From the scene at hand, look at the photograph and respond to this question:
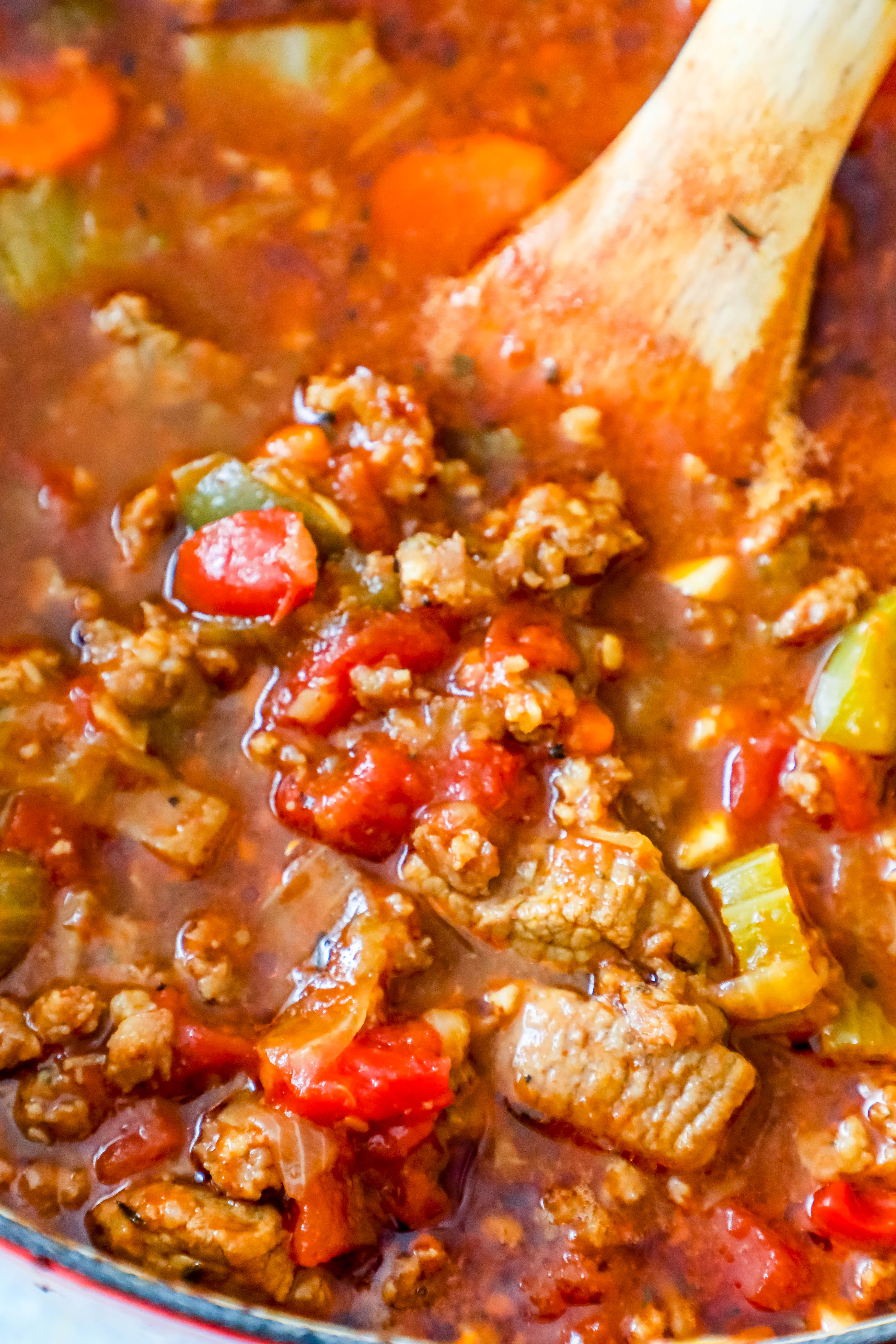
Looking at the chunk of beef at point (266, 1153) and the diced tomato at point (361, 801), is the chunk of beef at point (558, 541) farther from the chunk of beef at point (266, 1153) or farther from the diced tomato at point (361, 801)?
the chunk of beef at point (266, 1153)

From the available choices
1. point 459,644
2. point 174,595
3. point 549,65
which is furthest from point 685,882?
point 549,65

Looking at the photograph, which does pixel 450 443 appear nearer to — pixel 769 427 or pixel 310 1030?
pixel 769 427

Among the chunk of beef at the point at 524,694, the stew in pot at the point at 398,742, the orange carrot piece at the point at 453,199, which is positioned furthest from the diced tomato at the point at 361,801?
the orange carrot piece at the point at 453,199

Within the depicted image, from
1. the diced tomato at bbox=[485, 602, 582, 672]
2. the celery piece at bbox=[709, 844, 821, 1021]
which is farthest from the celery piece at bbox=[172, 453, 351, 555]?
the celery piece at bbox=[709, 844, 821, 1021]

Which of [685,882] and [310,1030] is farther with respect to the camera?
[685,882]

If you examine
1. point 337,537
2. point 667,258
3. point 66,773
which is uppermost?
point 667,258

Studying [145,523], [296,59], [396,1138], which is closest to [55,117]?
[296,59]

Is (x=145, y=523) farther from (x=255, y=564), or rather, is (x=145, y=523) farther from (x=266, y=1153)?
(x=266, y=1153)

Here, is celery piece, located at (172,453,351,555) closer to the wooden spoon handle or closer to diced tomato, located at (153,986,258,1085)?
the wooden spoon handle
